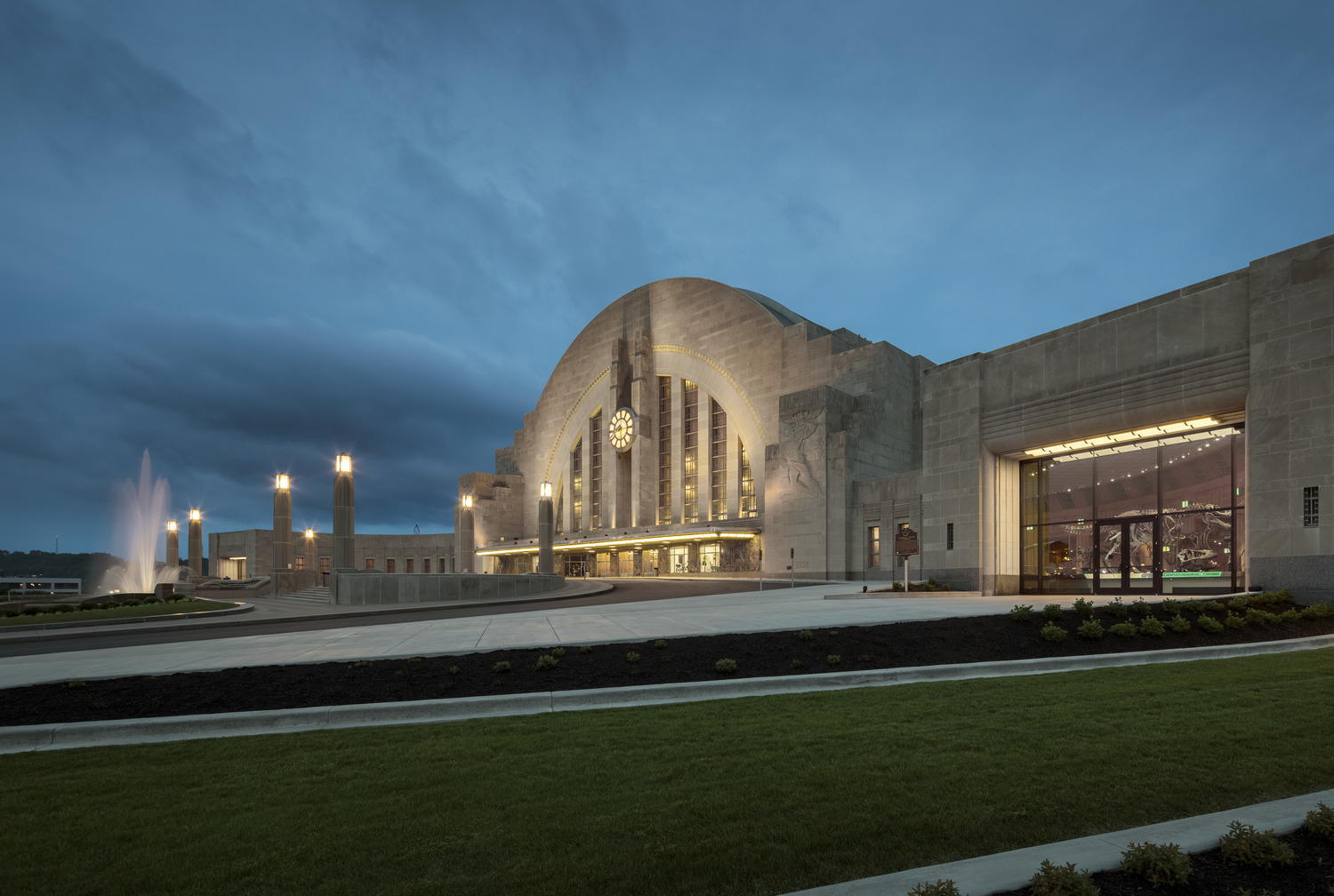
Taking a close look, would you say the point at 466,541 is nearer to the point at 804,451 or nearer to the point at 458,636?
the point at 804,451

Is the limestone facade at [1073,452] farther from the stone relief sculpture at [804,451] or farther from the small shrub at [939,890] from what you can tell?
the small shrub at [939,890]

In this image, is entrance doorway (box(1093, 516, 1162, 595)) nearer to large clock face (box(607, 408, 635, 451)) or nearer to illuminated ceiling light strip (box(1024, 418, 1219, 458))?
illuminated ceiling light strip (box(1024, 418, 1219, 458))

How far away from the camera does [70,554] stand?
143 metres

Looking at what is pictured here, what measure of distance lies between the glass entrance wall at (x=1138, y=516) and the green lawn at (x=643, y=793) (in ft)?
58.9

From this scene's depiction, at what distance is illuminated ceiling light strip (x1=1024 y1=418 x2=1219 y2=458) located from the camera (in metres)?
23.6

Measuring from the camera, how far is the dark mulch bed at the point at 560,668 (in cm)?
957

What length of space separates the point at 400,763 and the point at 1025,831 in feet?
16.9

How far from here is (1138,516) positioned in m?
26.0

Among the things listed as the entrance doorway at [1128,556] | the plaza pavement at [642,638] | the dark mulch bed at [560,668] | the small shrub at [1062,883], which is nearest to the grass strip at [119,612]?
the plaza pavement at [642,638]

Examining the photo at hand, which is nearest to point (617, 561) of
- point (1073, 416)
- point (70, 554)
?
point (1073, 416)

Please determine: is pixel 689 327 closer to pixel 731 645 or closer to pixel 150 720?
pixel 731 645

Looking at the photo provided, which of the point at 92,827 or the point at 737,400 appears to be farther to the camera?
the point at 737,400

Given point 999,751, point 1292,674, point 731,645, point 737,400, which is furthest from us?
point 737,400

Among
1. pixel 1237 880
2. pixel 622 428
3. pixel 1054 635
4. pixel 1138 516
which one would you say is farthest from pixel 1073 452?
pixel 622 428
